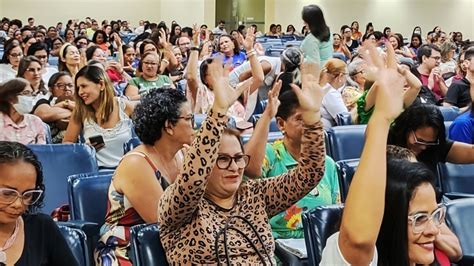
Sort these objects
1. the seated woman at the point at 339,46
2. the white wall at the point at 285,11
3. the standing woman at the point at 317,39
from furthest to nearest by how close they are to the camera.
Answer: the white wall at the point at 285,11
the seated woman at the point at 339,46
the standing woman at the point at 317,39

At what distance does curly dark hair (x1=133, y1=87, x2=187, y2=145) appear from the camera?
313cm

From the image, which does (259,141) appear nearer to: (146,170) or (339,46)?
(146,170)

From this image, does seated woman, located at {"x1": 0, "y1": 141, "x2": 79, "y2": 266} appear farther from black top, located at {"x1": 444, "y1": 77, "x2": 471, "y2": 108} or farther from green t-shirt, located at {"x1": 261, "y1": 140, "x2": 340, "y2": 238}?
black top, located at {"x1": 444, "y1": 77, "x2": 471, "y2": 108}

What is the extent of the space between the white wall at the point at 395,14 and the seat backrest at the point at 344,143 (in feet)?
65.1

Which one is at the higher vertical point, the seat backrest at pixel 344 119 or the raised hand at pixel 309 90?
the raised hand at pixel 309 90

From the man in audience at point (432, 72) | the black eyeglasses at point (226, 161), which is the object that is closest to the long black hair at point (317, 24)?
the man in audience at point (432, 72)

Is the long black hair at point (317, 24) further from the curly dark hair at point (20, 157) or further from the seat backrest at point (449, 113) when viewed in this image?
the curly dark hair at point (20, 157)

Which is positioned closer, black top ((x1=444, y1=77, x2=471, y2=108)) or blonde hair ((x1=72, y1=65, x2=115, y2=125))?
blonde hair ((x1=72, y1=65, x2=115, y2=125))

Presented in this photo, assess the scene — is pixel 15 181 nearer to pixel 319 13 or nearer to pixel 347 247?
pixel 347 247

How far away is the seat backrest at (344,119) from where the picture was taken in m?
5.37

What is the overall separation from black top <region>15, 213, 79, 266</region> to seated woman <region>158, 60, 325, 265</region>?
325 millimetres

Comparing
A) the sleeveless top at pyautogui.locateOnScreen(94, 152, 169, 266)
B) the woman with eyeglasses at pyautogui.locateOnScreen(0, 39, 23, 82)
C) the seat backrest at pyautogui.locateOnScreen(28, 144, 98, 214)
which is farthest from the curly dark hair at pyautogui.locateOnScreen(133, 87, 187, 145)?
the woman with eyeglasses at pyautogui.locateOnScreen(0, 39, 23, 82)

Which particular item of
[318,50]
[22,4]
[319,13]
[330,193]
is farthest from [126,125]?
[22,4]

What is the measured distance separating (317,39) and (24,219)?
5171 millimetres
